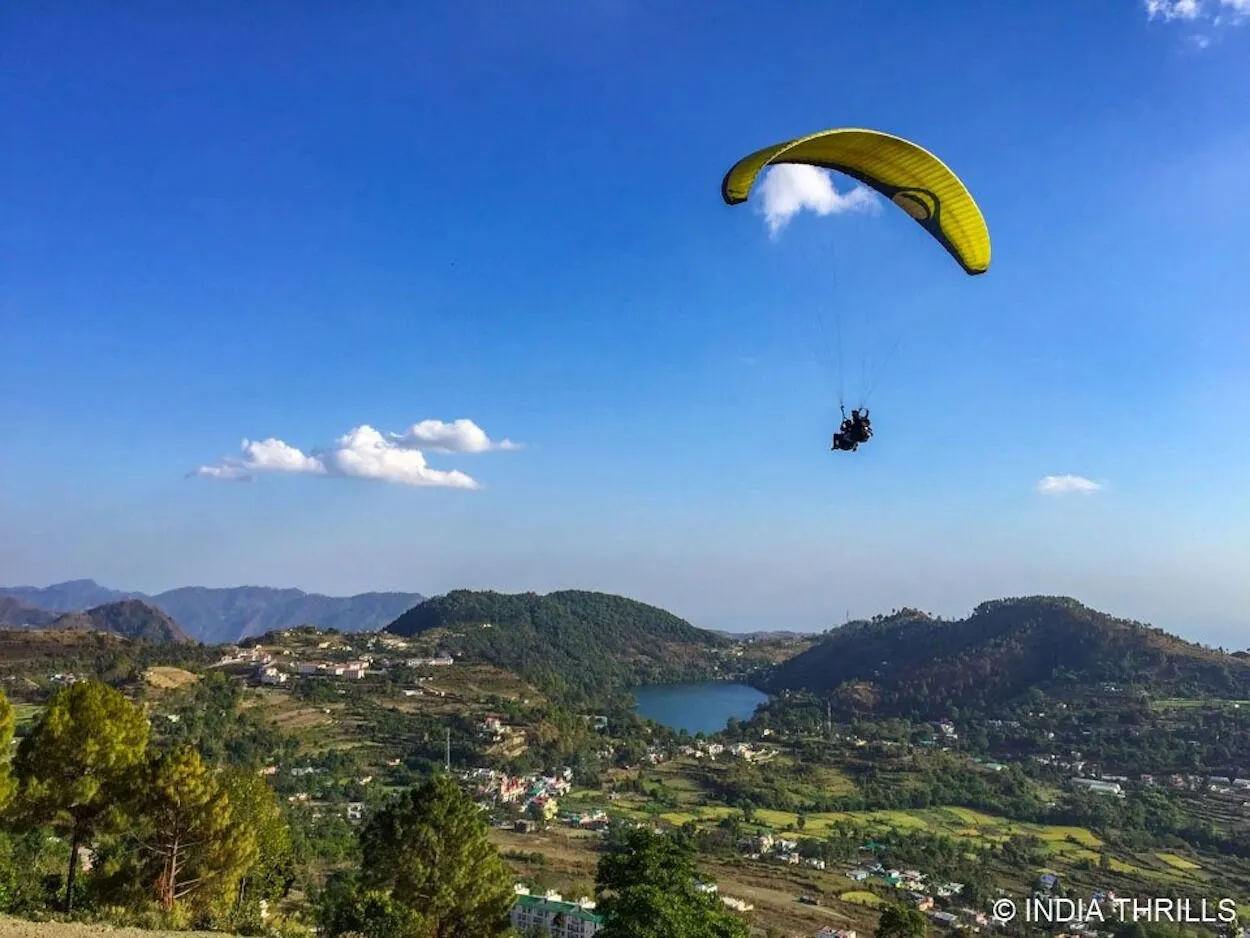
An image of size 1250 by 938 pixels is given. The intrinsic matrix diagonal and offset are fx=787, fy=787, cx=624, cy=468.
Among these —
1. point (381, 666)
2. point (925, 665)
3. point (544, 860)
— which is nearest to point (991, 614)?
point (925, 665)

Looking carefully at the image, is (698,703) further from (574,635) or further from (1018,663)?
(1018,663)

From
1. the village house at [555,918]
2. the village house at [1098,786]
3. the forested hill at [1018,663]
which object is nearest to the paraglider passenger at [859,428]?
the village house at [555,918]

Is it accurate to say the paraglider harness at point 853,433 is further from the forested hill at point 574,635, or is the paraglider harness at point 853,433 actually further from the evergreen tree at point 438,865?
the forested hill at point 574,635

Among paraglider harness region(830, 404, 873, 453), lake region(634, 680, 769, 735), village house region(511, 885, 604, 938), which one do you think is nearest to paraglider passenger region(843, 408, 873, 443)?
paraglider harness region(830, 404, 873, 453)

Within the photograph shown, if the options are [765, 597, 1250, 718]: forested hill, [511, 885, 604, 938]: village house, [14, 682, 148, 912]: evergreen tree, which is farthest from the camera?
[765, 597, 1250, 718]: forested hill

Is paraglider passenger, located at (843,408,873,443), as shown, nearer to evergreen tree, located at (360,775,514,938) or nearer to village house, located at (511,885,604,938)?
evergreen tree, located at (360,775,514,938)
